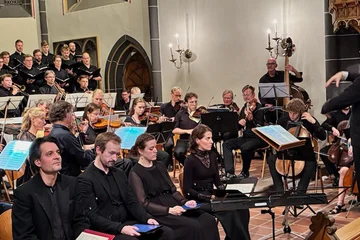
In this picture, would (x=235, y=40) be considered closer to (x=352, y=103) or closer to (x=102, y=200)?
(x=102, y=200)

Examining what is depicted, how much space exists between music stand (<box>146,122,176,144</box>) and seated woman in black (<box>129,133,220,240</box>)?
7.09ft

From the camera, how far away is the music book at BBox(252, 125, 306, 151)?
15.6 ft

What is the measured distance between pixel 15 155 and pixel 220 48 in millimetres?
6762

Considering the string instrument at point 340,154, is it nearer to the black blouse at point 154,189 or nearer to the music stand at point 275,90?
the music stand at point 275,90

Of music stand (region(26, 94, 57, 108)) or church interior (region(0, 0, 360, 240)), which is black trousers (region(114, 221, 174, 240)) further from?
music stand (region(26, 94, 57, 108))

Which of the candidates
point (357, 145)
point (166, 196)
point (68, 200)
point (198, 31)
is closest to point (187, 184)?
point (166, 196)

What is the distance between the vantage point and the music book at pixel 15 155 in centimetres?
490

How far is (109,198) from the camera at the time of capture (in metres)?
3.90

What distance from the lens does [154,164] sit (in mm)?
4543

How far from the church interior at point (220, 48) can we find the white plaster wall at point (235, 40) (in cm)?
2

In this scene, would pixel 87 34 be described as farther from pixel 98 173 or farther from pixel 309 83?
pixel 98 173

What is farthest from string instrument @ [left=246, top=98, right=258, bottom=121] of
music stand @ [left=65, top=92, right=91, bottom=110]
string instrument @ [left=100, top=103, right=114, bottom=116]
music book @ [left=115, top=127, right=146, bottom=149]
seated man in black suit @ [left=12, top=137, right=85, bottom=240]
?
seated man in black suit @ [left=12, top=137, right=85, bottom=240]

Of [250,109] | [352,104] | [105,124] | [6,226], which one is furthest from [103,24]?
[352,104]

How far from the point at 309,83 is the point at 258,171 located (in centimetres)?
230
